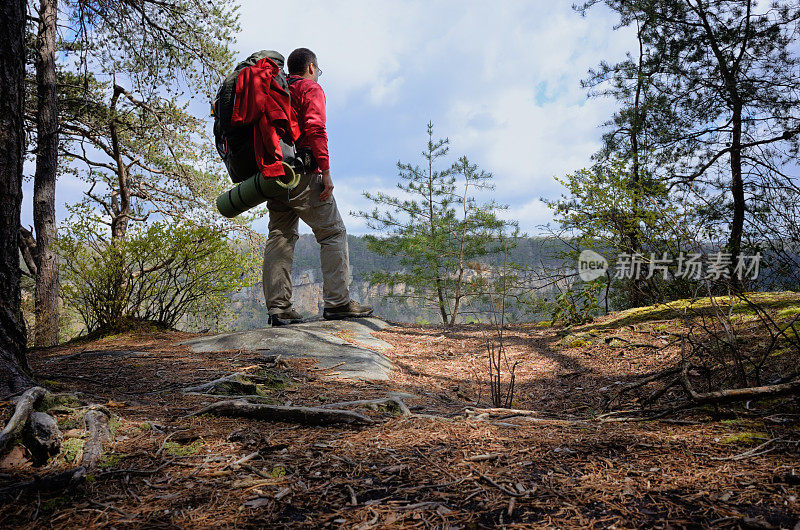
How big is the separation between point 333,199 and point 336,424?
329cm

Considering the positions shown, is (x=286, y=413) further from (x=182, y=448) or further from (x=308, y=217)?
(x=308, y=217)

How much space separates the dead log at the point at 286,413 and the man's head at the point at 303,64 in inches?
145

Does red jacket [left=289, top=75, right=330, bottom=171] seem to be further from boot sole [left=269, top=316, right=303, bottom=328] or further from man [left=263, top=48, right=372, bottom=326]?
boot sole [left=269, top=316, right=303, bottom=328]

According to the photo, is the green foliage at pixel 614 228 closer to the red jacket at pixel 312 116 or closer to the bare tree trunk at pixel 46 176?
the red jacket at pixel 312 116

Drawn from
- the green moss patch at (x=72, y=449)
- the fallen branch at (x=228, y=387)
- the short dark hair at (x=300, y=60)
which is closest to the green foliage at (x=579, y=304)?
the short dark hair at (x=300, y=60)

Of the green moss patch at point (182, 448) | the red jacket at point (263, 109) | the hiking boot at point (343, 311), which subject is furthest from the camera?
the hiking boot at point (343, 311)

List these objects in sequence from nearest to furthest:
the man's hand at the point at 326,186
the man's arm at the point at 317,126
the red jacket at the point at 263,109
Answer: the red jacket at the point at 263,109 → the man's arm at the point at 317,126 → the man's hand at the point at 326,186

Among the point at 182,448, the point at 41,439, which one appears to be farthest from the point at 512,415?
the point at 41,439

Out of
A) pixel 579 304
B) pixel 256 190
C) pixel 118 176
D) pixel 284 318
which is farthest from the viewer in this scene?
pixel 118 176

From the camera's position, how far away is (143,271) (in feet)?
16.7

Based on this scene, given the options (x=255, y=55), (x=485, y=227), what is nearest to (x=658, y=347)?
(x=255, y=55)

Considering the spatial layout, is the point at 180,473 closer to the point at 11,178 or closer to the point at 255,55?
the point at 11,178

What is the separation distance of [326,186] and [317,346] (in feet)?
5.73

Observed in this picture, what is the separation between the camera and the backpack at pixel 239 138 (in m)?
3.85
